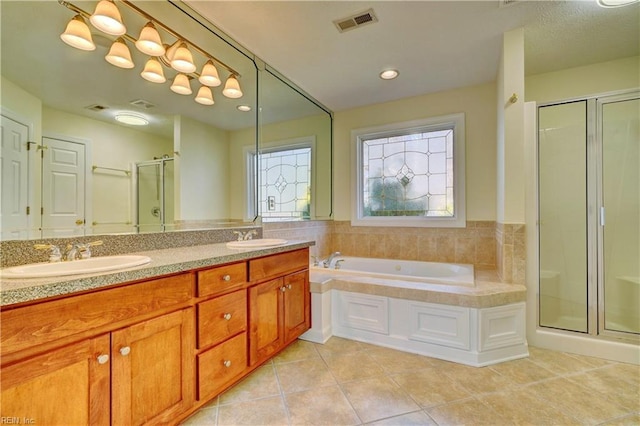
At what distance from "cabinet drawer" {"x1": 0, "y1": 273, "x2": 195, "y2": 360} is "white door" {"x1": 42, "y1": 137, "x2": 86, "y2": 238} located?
0.59 meters

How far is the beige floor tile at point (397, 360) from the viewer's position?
6.44 feet

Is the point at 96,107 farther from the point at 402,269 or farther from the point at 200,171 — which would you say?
the point at 402,269

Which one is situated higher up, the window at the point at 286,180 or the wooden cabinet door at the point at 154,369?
the window at the point at 286,180

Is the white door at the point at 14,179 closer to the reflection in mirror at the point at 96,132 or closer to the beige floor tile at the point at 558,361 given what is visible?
the reflection in mirror at the point at 96,132

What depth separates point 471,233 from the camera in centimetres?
298

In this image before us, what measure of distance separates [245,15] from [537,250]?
2852 mm

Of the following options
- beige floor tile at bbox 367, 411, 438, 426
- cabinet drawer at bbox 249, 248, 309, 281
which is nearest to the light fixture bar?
cabinet drawer at bbox 249, 248, 309, 281

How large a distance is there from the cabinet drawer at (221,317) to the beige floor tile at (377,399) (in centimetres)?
78

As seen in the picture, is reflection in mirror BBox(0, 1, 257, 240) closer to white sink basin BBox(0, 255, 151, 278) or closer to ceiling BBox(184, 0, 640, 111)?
white sink basin BBox(0, 255, 151, 278)

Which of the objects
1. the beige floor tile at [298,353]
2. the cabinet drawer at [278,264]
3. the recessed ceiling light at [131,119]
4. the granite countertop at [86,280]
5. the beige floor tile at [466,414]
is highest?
the recessed ceiling light at [131,119]

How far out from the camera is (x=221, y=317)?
152cm

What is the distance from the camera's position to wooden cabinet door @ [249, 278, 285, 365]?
1.74 m

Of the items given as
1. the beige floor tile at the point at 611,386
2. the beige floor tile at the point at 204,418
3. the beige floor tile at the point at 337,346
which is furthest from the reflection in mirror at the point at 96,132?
the beige floor tile at the point at 611,386

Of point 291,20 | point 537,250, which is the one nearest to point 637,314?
point 537,250
